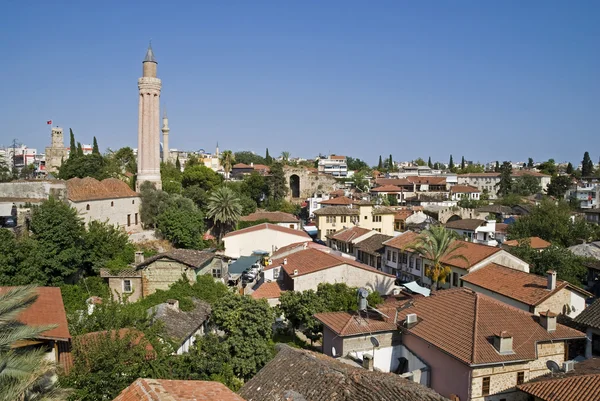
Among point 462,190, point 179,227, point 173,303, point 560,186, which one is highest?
point 560,186

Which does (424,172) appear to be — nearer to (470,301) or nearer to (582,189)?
(582,189)

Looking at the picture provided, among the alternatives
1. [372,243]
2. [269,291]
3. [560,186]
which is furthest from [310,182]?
[269,291]

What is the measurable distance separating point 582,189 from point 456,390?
8580 cm

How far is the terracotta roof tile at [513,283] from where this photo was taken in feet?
79.3

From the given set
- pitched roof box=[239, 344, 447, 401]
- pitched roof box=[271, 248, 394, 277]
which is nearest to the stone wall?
pitched roof box=[271, 248, 394, 277]

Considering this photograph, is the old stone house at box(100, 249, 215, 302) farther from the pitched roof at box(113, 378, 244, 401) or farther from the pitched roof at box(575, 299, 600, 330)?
the pitched roof at box(575, 299, 600, 330)

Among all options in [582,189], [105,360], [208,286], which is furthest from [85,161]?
[582,189]

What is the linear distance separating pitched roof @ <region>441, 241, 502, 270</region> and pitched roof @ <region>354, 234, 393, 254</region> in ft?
30.3

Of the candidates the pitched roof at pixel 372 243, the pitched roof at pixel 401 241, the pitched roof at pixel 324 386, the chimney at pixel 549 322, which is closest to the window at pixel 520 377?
the chimney at pixel 549 322

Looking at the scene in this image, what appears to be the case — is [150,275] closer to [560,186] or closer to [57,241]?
[57,241]

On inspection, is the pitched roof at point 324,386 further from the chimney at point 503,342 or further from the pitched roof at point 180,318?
the pitched roof at point 180,318

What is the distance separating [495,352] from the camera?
643 inches

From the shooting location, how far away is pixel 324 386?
12148 mm

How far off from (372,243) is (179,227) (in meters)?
17.8
